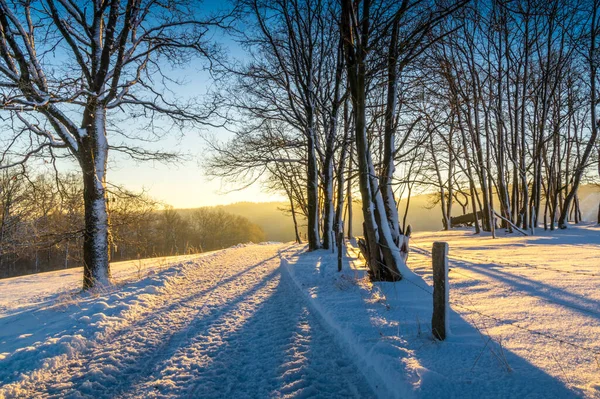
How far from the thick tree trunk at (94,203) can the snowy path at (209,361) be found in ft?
9.90

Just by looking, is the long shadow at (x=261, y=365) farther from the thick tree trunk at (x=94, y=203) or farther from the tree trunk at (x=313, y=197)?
the tree trunk at (x=313, y=197)

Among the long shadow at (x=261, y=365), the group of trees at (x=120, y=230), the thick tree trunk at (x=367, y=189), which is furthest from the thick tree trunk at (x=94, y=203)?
the thick tree trunk at (x=367, y=189)

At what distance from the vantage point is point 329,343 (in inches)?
151

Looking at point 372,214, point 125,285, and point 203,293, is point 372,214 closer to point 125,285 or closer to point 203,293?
point 203,293

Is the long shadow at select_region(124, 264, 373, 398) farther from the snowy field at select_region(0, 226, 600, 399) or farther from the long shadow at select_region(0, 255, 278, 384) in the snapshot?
the long shadow at select_region(0, 255, 278, 384)

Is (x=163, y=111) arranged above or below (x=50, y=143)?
above

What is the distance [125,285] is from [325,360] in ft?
20.8

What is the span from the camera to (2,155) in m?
6.85

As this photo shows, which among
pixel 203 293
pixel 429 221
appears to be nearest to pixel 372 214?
pixel 203 293

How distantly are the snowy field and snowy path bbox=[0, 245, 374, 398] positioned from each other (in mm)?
17

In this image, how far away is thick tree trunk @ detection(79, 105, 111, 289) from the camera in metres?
7.64

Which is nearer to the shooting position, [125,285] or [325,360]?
[325,360]

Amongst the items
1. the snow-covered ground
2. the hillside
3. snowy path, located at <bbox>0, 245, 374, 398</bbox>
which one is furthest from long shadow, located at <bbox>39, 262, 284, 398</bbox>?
the hillside

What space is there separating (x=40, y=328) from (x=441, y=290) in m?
5.83
